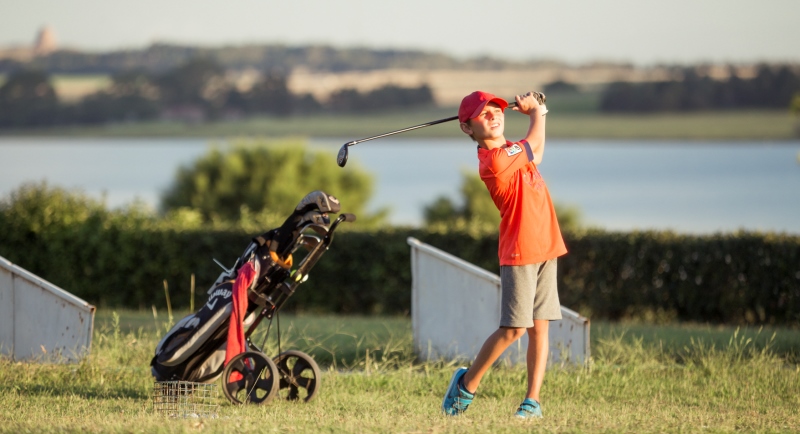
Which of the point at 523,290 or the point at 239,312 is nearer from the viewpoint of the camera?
the point at 523,290

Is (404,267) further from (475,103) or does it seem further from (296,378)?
(475,103)

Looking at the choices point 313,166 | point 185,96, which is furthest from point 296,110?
point 313,166

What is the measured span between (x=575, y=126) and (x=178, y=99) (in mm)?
25529

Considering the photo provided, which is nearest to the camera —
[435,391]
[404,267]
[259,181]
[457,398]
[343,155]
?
[457,398]

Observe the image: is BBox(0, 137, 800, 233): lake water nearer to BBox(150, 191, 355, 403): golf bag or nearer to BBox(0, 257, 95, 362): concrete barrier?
BBox(0, 257, 95, 362): concrete barrier

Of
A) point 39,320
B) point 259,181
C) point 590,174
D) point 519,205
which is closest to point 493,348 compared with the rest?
point 519,205

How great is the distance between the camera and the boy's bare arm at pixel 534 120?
5414 mm

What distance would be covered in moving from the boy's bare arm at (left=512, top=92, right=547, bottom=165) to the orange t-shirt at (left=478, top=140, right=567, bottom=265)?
6 centimetres

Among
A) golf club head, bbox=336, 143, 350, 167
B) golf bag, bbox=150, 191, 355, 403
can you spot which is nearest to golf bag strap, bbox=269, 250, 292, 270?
golf bag, bbox=150, 191, 355, 403

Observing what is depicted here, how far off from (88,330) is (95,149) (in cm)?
8013

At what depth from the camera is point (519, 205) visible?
5.38 metres

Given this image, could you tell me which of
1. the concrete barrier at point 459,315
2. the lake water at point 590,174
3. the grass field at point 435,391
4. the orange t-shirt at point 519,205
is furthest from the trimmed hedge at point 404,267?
the lake water at point 590,174

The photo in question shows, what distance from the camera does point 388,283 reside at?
40.9 feet

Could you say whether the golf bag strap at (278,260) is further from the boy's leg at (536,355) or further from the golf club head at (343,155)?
the boy's leg at (536,355)
